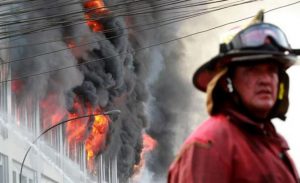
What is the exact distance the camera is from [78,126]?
48125 millimetres

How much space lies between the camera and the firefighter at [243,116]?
106 inches

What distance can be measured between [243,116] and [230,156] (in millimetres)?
144

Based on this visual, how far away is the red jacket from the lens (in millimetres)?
2684

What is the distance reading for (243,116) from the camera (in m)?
2.80

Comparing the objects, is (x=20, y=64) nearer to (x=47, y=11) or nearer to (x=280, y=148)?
(x=47, y=11)

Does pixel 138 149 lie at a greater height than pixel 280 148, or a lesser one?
lesser

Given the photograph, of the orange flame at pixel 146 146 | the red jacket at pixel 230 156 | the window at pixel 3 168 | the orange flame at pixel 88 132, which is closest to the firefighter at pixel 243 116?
the red jacket at pixel 230 156

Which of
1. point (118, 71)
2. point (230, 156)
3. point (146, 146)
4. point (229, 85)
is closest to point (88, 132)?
point (118, 71)

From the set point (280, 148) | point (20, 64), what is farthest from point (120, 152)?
point (280, 148)

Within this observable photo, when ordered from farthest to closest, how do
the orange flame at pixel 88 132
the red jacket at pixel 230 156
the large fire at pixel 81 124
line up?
the orange flame at pixel 88 132 → the large fire at pixel 81 124 → the red jacket at pixel 230 156

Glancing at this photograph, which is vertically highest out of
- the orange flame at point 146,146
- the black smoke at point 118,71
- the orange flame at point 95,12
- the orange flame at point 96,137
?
the orange flame at point 95,12

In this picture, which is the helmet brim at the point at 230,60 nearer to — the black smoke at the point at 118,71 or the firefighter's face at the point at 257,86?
the firefighter's face at the point at 257,86

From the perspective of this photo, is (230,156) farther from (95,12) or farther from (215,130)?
(95,12)

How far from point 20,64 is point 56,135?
21.3 ft
